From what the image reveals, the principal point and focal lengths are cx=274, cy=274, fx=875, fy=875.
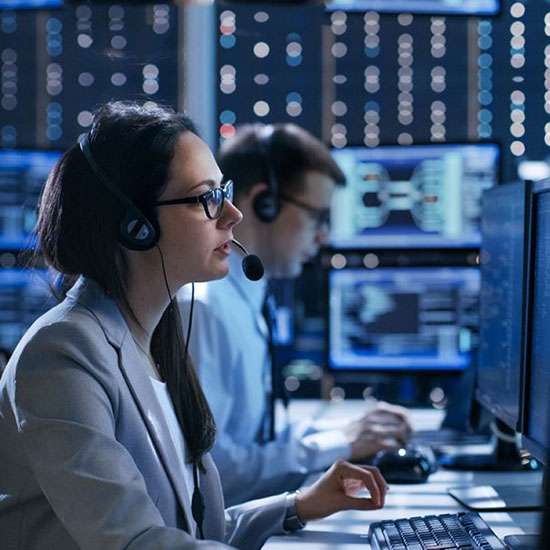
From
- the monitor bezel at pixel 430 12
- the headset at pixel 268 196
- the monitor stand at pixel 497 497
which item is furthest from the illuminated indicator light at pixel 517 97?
the monitor stand at pixel 497 497

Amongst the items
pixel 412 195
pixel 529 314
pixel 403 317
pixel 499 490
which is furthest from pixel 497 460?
pixel 412 195

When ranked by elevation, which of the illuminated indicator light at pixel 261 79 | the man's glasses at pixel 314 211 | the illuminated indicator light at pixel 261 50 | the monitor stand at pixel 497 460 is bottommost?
the monitor stand at pixel 497 460

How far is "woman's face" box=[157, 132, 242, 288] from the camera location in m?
1.22

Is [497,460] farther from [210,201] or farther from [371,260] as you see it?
[210,201]

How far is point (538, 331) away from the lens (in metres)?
1.30

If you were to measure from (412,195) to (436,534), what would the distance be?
1439 millimetres

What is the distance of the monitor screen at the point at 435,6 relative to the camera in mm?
2600

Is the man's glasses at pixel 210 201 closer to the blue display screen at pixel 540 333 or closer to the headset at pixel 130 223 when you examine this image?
the headset at pixel 130 223

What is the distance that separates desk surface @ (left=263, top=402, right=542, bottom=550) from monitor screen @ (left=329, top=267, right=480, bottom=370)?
66 cm

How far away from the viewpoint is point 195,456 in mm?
1323

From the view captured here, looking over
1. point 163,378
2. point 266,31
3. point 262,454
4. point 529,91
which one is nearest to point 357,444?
point 262,454

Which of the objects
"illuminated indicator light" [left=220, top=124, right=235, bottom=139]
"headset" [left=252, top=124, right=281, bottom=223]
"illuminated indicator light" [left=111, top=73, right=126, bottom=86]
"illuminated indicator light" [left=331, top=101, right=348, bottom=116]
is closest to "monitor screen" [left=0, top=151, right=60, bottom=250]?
"illuminated indicator light" [left=111, top=73, right=126, bottom=86]

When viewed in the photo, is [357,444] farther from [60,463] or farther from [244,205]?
[60,463]

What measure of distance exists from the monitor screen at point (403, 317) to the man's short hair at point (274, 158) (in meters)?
0.36
